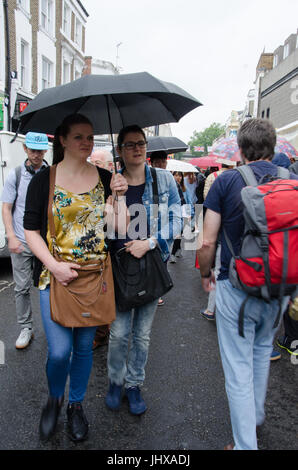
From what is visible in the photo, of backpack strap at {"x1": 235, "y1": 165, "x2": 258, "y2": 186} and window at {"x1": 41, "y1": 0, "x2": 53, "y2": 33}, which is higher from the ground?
window at {"x1": 41, "y1": 0, "x2": 53, "y2": 33}

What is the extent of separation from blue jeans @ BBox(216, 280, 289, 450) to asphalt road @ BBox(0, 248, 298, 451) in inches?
17.2

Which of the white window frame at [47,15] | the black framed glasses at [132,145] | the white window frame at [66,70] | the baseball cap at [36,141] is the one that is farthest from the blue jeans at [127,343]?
the white window frame at [66,70]

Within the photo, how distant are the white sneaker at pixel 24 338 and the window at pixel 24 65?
15.4 metres

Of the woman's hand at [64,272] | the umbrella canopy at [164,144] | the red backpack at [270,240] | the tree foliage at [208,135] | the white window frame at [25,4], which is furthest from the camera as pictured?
the tree foliage at [208,135]

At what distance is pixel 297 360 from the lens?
3500 mm

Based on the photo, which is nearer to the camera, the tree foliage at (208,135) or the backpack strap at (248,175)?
the backpack strap at (248,175)

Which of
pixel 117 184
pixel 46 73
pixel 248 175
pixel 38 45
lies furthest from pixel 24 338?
pixel 46 73

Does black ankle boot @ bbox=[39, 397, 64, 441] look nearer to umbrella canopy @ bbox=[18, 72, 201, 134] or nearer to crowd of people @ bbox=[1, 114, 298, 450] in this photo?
crowd of people @ bbox=[1, 114, 298, 450]

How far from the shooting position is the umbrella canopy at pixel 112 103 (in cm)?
194

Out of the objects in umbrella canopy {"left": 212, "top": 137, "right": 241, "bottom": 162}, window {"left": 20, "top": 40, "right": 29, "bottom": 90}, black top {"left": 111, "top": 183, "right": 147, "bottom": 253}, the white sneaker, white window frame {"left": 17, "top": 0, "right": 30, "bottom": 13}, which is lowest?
the white sneaker

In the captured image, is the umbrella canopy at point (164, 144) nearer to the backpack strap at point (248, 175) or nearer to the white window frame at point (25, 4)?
the backpack strap at point (248, 175)

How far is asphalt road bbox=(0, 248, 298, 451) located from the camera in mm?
2334

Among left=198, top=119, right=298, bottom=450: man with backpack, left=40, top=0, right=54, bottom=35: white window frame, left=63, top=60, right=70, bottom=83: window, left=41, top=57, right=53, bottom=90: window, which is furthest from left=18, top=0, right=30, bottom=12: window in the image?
left=198, top=119, right=298, bottom=450: man with backpack
